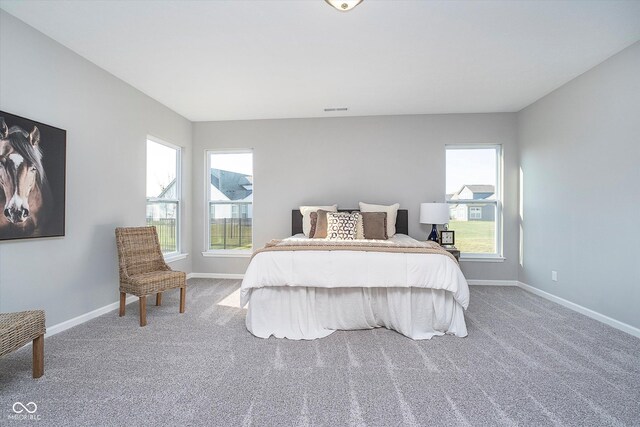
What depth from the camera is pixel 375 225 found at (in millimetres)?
3865

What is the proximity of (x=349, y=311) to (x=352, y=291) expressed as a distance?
7.5 inches

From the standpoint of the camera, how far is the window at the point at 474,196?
14.7 feet

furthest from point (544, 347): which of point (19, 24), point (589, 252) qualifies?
point (19, 24)

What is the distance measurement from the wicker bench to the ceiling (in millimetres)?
2261

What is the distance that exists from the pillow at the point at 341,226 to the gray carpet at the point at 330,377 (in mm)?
1366

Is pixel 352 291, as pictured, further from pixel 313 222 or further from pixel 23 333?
pixel 23 333

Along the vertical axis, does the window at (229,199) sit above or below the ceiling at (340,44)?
below

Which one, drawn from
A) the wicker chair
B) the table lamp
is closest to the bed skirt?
the wicker chair

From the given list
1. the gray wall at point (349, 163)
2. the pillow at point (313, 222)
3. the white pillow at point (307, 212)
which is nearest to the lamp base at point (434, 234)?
the gray wall at point (349, 163)

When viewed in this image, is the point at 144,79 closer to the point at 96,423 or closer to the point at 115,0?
the point at 115,0

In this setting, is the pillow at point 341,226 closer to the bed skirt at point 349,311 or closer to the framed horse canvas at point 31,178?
the bed skirt at point 349,311

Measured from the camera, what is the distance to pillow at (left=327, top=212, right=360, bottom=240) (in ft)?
12.2

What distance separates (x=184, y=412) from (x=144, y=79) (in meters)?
3.45

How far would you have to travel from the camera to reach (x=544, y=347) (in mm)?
2326
